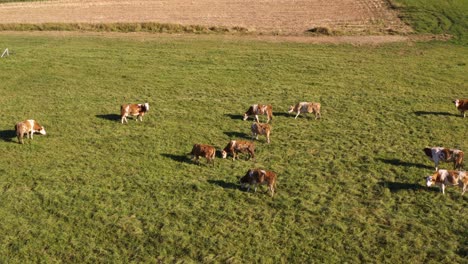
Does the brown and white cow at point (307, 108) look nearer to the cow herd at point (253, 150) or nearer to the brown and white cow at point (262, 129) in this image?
the cow herd at point (253, 150)

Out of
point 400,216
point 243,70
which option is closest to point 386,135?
point 400,216

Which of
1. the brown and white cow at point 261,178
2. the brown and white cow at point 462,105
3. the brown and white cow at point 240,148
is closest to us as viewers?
the brown and white cow at point 261,178

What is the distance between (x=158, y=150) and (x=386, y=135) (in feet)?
39.8

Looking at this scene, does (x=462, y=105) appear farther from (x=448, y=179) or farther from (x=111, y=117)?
(x=111, y=117)

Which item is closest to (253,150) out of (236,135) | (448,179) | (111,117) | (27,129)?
(236,135)

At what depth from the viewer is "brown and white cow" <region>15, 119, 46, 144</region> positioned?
2328 centimetres

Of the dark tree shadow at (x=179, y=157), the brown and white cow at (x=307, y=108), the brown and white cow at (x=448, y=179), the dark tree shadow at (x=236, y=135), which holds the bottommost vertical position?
the dark tree shadow at (x=179, y=157)

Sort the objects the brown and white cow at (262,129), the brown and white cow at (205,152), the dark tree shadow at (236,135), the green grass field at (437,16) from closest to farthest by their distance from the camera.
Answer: the brown and white cow at (205,152), the brown and white cow at (262,129), the dark tree shadow at (236,135), the green grass field at (437,16)

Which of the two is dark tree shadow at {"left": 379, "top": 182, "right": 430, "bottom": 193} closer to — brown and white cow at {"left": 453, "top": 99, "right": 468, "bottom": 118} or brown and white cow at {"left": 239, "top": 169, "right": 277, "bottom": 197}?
brown and white cow at {"left": 239, "top": 169, "right": 277, "bottom": 197}

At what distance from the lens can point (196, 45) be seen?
44062mm

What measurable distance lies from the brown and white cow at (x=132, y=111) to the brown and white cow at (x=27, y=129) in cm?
424

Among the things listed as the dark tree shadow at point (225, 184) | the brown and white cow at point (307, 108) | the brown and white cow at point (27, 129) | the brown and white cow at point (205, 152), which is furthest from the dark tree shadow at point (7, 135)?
the brown and white cow at point (307, 108)

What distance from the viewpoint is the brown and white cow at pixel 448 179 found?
18.6 meters

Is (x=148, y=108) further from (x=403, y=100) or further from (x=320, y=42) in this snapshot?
(x=320, y=42)
